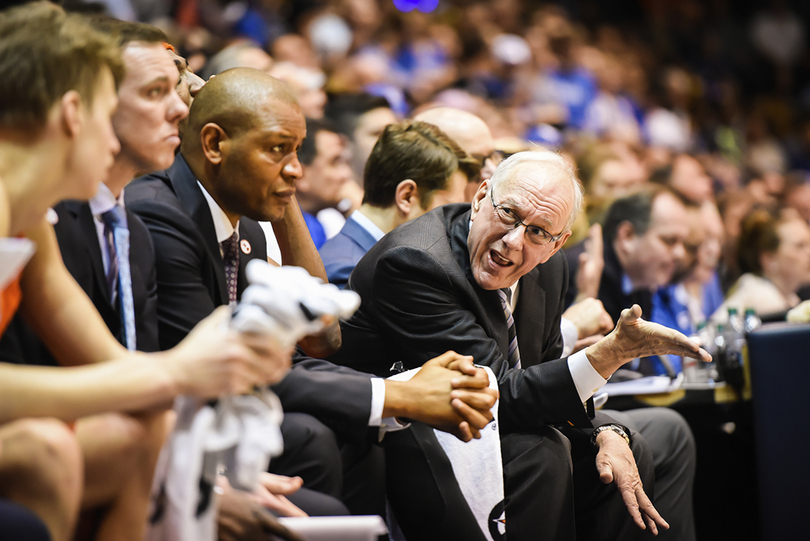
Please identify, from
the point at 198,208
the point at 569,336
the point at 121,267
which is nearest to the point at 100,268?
the point at 121,267

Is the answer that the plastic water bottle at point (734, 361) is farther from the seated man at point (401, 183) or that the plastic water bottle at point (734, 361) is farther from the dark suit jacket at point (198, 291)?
the dark suit jacket at point (198, 291)

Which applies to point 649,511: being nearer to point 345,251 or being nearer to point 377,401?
point 377,401

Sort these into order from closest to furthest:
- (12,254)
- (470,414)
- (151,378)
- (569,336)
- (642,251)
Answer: (12,254) < (151,378) < (470,414) < (569,336) < (642,251)

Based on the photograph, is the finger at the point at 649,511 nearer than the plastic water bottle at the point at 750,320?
Yes

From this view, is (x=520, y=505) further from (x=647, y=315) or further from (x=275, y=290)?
(x=647, y=315)

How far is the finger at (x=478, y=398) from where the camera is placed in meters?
2.01

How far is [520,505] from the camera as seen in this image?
2.20m

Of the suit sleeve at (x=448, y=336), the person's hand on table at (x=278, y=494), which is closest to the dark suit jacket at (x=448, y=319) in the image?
the suit sleeve at (x=448, y=336)

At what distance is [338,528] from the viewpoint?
1.50 meters

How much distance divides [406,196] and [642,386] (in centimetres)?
115

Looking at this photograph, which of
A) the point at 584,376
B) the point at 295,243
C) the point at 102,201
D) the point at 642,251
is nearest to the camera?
the point at 102,201

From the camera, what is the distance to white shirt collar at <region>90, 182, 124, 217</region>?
6.18 ft

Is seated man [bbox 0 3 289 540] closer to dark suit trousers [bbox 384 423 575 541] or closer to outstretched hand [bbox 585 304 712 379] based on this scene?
dark suit trousers [bbox 384 423 575 541]

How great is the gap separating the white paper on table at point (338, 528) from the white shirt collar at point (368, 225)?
5.86 ft
